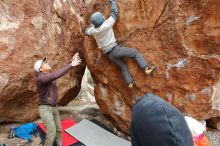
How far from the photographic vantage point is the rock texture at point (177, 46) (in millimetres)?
5102

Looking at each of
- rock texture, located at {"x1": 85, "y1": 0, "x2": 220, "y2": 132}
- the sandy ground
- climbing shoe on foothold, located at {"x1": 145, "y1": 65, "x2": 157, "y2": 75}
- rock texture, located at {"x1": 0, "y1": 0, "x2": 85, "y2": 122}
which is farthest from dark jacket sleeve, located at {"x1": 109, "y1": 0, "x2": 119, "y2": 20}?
the sandy ground

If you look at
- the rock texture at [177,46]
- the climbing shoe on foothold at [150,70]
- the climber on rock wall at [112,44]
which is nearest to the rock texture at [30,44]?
the rock texture at [177,46]

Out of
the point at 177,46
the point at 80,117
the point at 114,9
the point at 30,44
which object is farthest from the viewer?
the point at 80,117

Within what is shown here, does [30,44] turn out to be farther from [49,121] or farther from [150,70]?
[150,70]

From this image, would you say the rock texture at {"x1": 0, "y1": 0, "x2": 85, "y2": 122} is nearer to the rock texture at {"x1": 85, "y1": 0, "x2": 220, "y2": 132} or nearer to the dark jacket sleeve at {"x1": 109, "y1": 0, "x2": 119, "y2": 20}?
the rock texture at {"x1": 85, "y1": 0, "x2": 220, "y2": 132}

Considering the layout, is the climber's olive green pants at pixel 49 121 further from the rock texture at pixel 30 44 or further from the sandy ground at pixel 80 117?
the rock texture at pixel 30 44

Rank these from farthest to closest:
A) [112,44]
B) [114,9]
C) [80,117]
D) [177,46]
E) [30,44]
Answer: [80,117]
[30,44]
[112,44]
[114,9]
[177,46]

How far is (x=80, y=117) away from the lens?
804cm

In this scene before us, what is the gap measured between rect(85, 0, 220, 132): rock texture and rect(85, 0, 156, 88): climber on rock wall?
13cm

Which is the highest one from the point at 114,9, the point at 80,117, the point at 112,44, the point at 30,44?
the point at 114,9

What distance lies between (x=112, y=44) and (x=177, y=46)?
4.19 ft

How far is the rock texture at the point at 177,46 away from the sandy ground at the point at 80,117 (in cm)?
65

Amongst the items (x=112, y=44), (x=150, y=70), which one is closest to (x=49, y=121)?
(x=112, y=44)

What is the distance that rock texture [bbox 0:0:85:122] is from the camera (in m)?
6.70
